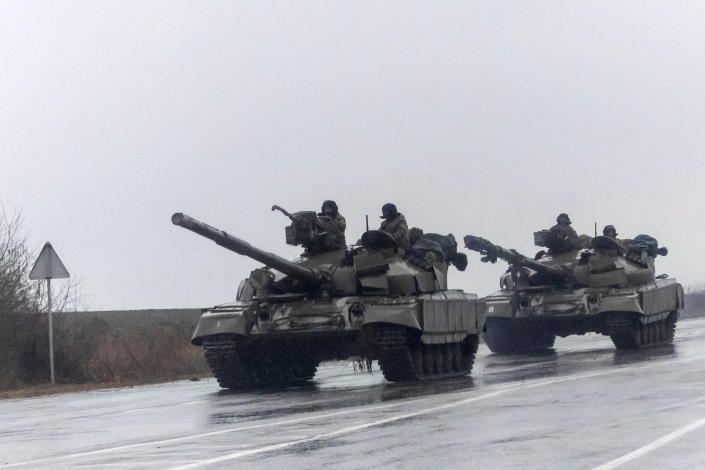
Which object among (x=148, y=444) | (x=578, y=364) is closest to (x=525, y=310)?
(x=578, y=364)

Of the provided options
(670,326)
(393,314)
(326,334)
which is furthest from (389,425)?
(670,326)

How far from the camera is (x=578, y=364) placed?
26.8 m

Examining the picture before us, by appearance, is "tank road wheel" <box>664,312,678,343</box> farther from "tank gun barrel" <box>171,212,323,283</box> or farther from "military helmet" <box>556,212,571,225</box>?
"tank gun barrel" <box>171,212,323,283</box>

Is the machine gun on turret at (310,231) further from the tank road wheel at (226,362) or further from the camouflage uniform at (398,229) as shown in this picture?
the tank road wheel at (226,362)

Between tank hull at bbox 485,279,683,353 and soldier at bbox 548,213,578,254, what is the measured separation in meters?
1.53

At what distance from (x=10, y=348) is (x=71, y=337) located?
204 cm

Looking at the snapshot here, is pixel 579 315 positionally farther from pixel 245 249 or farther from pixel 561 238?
pixel 245 249

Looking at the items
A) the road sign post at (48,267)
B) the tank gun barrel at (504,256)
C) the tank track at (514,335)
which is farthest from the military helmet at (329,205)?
the tank track at (514,335)

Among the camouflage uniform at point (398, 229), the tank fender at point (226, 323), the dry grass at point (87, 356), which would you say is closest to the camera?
the tank fender at point (226, 323)

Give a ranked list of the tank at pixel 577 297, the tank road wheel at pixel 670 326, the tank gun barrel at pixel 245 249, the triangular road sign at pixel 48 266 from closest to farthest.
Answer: the tank gun barrel at pixel 245 249 → the triangular road sign at pixel 48 266 → the tank at pixel 577 297 → the tank road wheel at pixel 670 326

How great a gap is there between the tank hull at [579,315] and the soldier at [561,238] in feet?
5.02

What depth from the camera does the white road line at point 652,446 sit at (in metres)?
10.9

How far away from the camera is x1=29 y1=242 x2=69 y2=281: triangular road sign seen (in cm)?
2633

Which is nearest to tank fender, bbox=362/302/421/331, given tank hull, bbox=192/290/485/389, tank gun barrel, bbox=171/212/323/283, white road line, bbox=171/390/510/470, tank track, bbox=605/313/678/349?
tank hull, bbox=192/290/485/389
